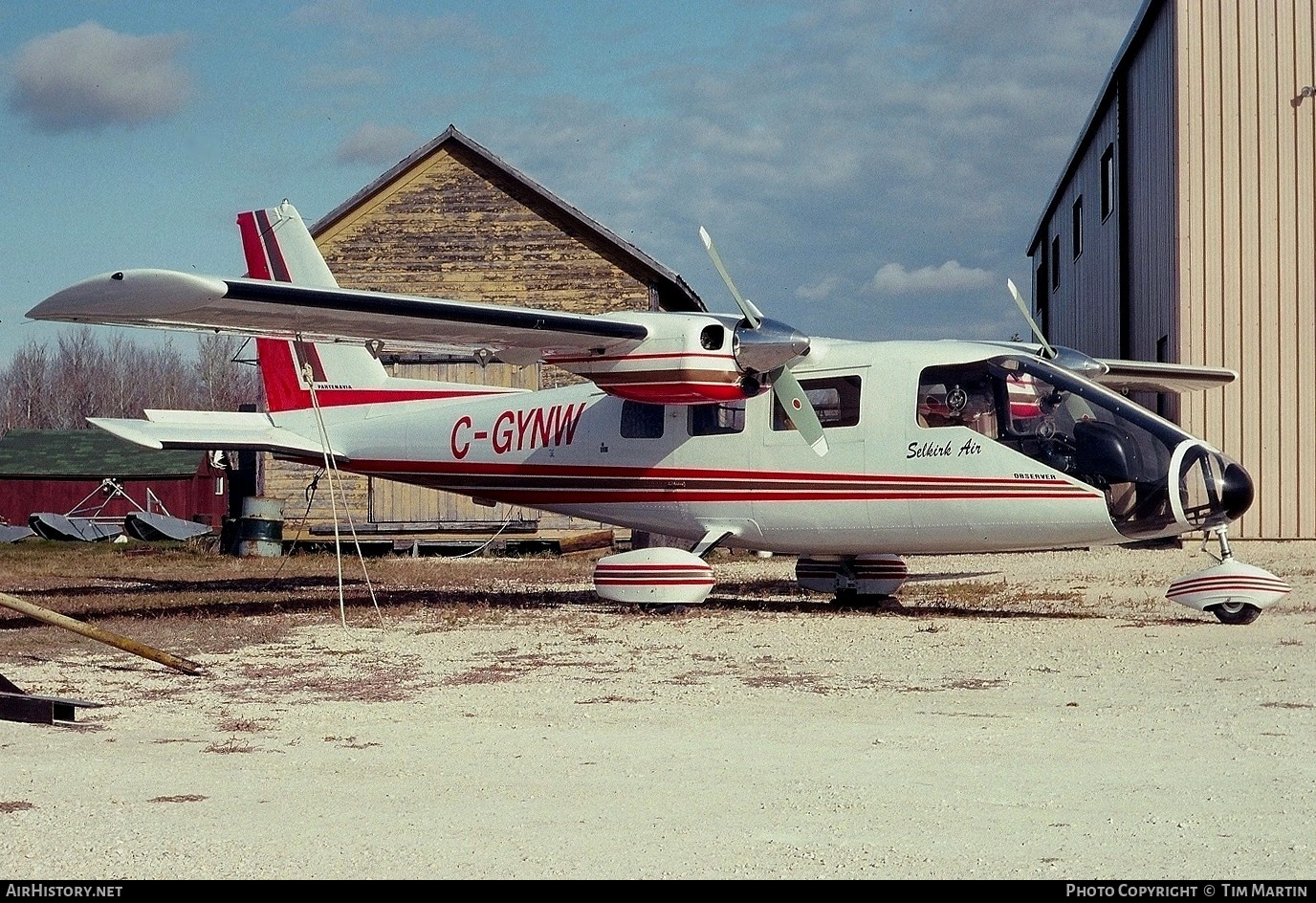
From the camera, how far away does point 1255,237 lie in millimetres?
22891

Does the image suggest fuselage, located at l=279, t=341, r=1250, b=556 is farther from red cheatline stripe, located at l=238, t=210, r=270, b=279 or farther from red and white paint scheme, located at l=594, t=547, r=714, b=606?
red cheatline stripe, located at l=238, t=210, r=270, b=279

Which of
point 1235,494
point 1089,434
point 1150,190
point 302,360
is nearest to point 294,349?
point 302,360

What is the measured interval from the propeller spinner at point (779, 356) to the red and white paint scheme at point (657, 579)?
1830mm

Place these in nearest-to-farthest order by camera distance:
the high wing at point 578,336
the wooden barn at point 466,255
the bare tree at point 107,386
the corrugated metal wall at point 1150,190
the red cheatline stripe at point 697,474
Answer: the high wing at point 578,336 < the red cheatline stripe at point 697,474 < the corrugated metal wall at point 1150,190 < the wooden barn at point 466,255 < the bare tree at point 107,386

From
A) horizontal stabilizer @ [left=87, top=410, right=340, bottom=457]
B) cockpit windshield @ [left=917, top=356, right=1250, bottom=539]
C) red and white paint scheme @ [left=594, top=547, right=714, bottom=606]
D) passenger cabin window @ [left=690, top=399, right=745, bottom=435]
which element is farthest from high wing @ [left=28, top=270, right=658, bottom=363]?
cockpit windshield @ [left=917, top=356, right=1250, bottom=539]

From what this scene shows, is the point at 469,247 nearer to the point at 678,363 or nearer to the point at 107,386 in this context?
the point at 678,363

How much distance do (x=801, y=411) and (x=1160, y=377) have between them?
5669 millimetres

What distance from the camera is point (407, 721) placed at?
8.17m

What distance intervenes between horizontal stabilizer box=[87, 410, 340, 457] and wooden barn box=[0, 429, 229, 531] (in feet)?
82.8

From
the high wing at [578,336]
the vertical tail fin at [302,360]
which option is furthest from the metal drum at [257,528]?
the high wing at [578,336]

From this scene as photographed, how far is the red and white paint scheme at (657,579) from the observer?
14.3 m

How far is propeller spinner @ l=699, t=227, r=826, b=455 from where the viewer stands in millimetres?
14281

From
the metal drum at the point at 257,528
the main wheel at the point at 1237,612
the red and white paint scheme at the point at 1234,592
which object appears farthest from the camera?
the metal drum at the point at 257,528

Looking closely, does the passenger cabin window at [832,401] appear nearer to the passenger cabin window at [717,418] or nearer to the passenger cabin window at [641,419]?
the passenger cabin window at [717,418]
